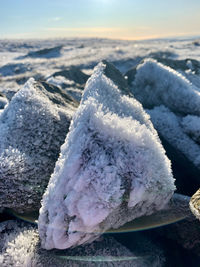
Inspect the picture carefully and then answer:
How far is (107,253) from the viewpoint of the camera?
2.35 m

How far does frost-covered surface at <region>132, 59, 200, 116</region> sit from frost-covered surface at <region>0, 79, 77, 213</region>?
5.11 ft

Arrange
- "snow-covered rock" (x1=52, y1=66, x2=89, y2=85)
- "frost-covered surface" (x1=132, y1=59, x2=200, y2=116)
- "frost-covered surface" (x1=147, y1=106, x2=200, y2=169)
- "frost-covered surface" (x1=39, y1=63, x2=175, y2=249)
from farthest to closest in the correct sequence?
1. "snow-covered rock" (x1=52, y1=66, x2=89, y2=85)
2. "frost-covered surface" (x1=132, y1=59, x2=200, y2=116)
3. "frost-covered surface" (x1=147, y1=106, x2=200, y2=169)
4. "frost-covered surface" (x1=39, y1=63, x2=175, y2=249)

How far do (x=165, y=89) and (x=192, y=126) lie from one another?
0.84 meters

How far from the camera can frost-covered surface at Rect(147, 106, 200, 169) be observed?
361cm

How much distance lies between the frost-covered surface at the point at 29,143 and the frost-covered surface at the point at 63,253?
0.27 m

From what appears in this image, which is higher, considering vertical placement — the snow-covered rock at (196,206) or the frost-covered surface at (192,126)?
the snow-covered rock at (196,206)

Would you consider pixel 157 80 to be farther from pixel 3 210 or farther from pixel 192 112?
pixel 3 210

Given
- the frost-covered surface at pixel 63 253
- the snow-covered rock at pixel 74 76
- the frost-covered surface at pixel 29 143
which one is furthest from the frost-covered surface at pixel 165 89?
the frost-covered surface at pixel 63 253

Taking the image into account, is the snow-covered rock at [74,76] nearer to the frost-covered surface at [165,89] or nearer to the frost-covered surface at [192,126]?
the frost-covered surface at [165,89]

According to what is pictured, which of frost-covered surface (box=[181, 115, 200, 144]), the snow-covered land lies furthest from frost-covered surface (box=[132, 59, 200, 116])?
the snow-covered land

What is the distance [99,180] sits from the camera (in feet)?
6.37

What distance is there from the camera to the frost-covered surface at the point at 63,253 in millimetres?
2094

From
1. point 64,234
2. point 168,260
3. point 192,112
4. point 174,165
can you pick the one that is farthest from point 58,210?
point 192,112

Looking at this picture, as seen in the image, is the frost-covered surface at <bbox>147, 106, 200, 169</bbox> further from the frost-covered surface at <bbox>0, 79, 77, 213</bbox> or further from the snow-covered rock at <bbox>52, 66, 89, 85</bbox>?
the snow-covered rock at <bbox>52, 66, 89, 85</bbox>
